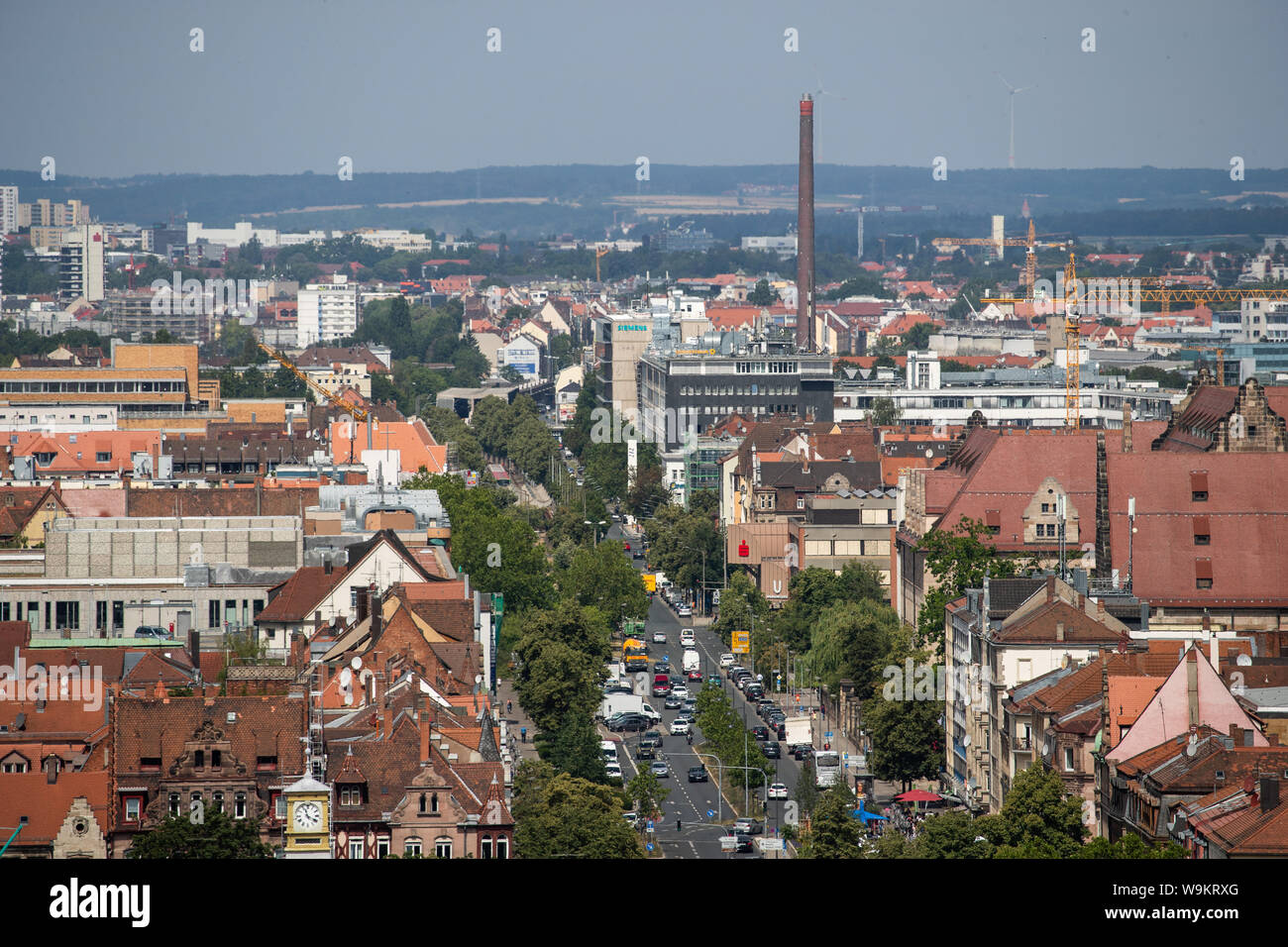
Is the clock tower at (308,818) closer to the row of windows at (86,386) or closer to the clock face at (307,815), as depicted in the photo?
the clock face at (307,815)

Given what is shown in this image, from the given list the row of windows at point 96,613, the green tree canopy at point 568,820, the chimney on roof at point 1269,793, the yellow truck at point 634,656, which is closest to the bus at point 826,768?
the green tree canopy at point 568,820

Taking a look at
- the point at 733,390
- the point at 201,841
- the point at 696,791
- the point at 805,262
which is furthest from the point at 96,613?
the point at 805,262

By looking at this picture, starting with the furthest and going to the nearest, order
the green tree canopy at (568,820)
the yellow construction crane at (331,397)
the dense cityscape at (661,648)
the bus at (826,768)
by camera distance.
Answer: the yellow construction crane at (331,397) → the bus at (826,768) → the green tree canopy at (568,820) → the dense cityscape at (661,648)

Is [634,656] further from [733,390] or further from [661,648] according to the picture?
[733,390]

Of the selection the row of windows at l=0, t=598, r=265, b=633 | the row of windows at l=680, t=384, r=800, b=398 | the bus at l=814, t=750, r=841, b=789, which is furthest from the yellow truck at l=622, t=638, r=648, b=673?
the row of windows at l=680, t=384, r=800, b=398

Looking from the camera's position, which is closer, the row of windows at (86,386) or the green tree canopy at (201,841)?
the green tree canopy at (201,841)

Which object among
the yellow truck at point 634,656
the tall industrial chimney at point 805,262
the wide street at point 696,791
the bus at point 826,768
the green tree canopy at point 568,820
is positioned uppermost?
the tall industrial chimney at point 805,262
